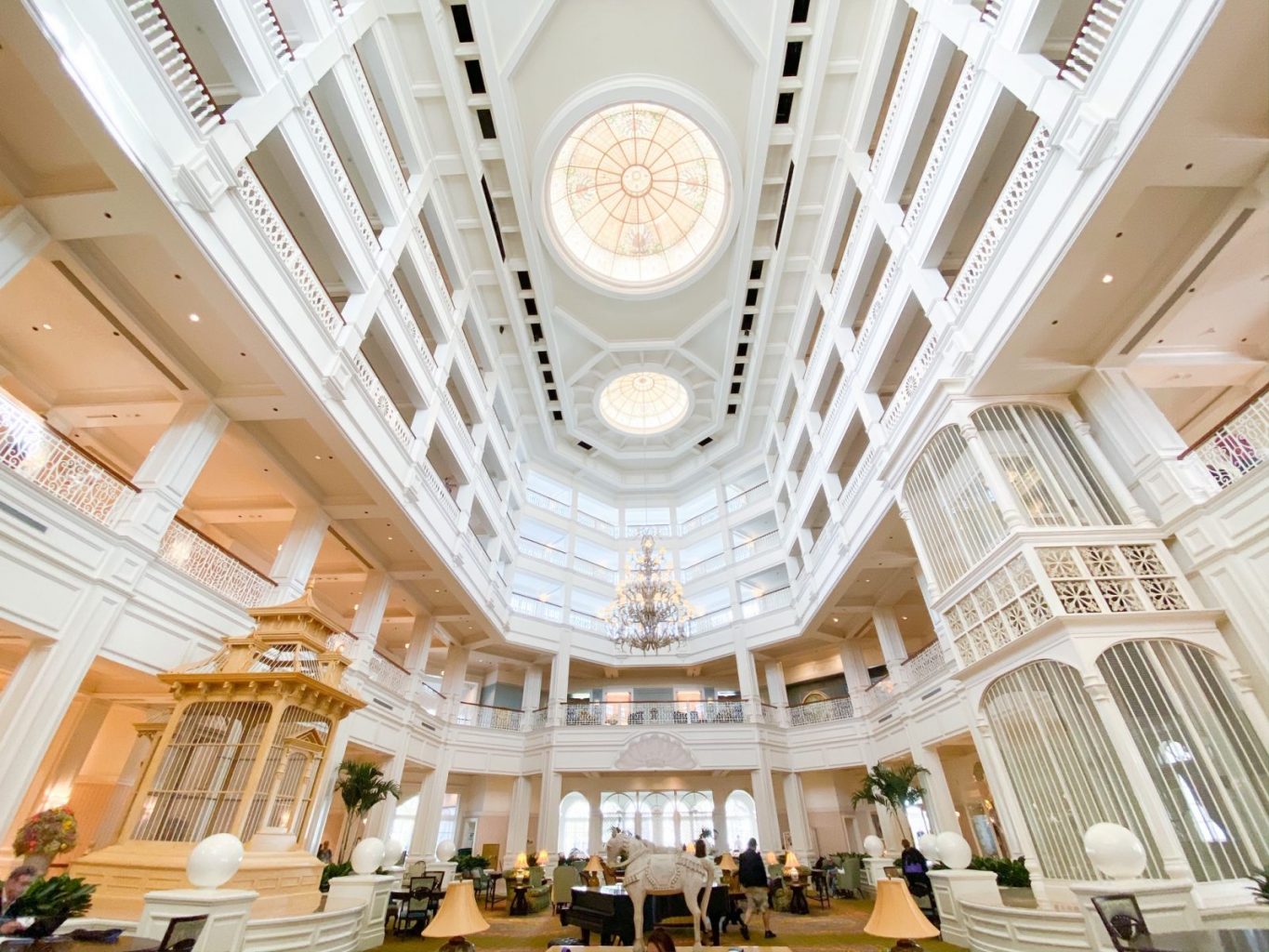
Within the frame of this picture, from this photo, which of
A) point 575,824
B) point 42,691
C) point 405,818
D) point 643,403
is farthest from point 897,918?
point 643,403

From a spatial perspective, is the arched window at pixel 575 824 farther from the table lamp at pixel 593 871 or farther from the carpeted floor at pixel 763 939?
the carpeted floor at pixel 763 939

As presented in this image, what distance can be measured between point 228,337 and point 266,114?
9.32 ft

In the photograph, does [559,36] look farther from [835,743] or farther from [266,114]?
[835,743]

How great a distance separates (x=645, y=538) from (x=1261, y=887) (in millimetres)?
10459

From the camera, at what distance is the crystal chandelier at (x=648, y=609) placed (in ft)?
42.1

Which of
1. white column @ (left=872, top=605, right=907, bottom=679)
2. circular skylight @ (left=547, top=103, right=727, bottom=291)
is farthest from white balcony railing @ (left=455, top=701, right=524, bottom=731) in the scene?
circular skylight @ (left=547, top=103, right=727, bottom=291)

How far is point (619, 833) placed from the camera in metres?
6.79

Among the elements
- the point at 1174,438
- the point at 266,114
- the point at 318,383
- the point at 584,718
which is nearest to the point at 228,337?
the point at 318,383

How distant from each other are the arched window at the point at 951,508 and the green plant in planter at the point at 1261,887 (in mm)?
3458

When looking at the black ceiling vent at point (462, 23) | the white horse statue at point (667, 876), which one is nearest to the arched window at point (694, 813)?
the white horse statue at point (667, 876)

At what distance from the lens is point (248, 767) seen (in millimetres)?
6461

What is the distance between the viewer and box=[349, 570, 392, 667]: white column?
12.0m

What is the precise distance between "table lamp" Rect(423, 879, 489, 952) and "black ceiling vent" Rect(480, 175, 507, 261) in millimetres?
13684

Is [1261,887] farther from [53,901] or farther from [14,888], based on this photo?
[14,888]
